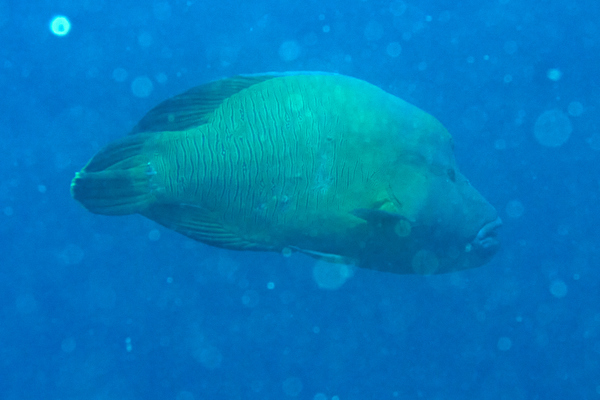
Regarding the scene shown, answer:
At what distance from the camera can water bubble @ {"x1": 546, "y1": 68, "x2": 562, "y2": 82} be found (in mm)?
8555

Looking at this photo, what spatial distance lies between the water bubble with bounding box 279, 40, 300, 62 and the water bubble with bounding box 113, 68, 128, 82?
3.08 metres

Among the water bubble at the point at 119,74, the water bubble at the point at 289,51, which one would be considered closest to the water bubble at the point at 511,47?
the water bubble at the point at 289,51

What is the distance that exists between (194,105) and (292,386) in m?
5.37

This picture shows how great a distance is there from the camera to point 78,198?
2.59 metres

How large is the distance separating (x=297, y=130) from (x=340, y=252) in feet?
2.96

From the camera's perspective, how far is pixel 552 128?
8680 millimetres

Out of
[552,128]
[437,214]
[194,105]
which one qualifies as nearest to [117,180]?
[194,105]

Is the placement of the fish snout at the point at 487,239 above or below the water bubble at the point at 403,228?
below

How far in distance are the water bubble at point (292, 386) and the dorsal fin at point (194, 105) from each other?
17.2ft

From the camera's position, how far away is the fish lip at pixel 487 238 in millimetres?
3053

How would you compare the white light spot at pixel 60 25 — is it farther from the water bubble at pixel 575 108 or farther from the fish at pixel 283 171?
the water bubble at pixel 575 108

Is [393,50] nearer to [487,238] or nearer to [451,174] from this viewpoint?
[451,174]

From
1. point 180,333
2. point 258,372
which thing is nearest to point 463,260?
point 258,372

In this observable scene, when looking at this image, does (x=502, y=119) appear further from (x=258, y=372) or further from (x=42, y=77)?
(x=42, y=77)
